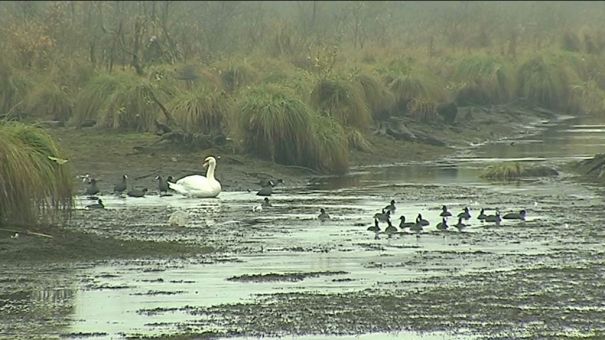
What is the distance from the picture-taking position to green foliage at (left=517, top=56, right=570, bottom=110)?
2307 inches

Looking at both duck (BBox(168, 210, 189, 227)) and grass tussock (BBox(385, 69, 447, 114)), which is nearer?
duck (BBox(168, 210, 189, 227))

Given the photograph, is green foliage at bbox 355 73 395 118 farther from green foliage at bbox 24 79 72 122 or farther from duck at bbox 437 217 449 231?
duck at bbox 437 217 449 231

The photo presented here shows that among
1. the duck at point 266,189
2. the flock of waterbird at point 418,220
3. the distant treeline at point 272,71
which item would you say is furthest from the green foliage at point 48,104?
the flock of waterbird at point 418,220

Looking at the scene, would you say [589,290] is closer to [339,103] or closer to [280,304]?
[280,304]

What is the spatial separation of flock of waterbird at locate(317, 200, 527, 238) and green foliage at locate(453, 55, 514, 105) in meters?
31.2

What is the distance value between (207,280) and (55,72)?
24.0 meters

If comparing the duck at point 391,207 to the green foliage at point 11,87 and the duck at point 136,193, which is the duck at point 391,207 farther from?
the green foliage at point 11,87

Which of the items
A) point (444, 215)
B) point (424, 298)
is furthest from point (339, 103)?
point (424, 298)

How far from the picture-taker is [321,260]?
18578 mm

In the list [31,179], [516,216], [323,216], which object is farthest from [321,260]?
[516,216]

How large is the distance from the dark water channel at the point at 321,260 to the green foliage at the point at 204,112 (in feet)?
18.7

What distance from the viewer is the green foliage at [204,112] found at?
35406mm

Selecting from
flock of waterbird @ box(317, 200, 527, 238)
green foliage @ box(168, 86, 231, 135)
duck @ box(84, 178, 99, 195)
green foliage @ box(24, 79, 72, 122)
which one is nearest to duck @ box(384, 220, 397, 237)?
flock of waterbird @ box(317, 200, 527, 238)

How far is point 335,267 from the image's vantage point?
706 inches
